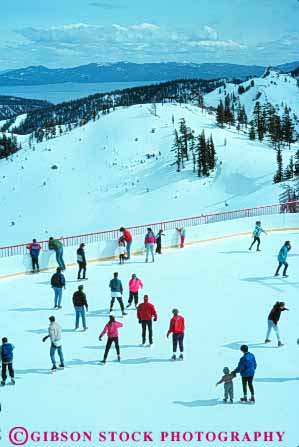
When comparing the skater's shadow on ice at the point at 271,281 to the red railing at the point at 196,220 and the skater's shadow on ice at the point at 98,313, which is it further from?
the red railing at the point at 196,220

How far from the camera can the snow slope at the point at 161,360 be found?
9.32m

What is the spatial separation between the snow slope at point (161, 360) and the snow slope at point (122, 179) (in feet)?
105

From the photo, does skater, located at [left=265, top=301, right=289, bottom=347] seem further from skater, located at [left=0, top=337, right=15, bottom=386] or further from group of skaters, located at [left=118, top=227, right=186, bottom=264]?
group of skaters, located at [left=118, top=227, right=186, bottom=264]

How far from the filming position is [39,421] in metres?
9.27

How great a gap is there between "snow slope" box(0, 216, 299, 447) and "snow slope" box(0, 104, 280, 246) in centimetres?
3200

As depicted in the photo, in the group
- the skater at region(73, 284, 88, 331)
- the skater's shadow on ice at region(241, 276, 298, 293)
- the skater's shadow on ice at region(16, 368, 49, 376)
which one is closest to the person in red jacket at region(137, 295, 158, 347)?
the skater at region(73, 284, 88, 331)

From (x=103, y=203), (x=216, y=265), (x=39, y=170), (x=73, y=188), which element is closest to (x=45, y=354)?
(x=216, y=265)

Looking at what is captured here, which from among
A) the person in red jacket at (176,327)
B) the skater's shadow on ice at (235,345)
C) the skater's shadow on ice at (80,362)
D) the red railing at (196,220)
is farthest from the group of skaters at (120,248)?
the person in red jacket at (176,327)

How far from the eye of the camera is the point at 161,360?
1160cm

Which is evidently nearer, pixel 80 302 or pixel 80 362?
pixel 80 362

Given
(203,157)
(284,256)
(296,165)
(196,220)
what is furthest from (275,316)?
(203,157)

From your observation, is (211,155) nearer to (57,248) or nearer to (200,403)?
(57,248)

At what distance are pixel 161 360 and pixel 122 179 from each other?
63.7 metres

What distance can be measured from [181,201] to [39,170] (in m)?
32.0
